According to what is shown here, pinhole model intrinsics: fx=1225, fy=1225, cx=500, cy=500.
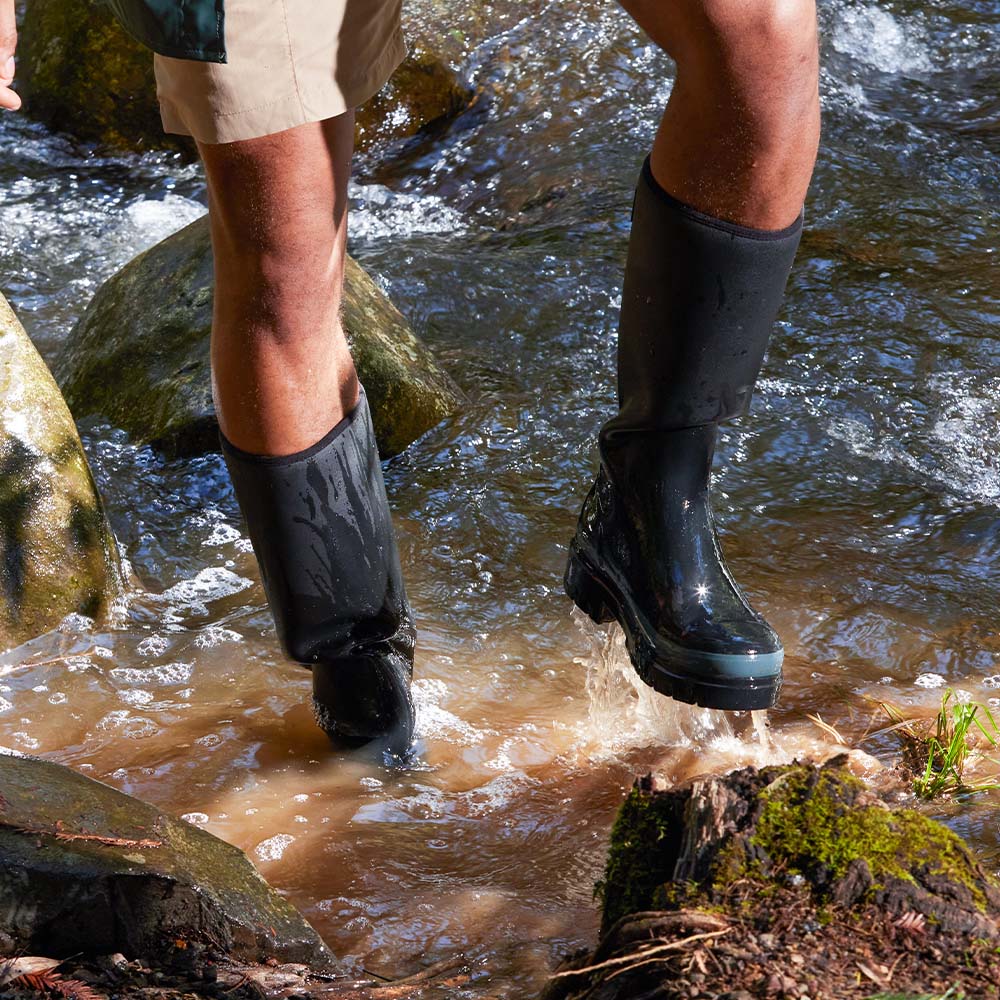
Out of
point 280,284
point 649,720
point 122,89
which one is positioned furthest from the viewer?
point 122,89

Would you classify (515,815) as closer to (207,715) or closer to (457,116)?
(207,715)

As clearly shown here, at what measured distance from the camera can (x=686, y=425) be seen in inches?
81.2

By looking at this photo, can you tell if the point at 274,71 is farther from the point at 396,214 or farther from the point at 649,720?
the point at 396,214

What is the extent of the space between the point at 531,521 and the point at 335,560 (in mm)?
1386

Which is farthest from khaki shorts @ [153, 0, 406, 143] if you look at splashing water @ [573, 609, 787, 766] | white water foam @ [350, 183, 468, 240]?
white water foam @ [350, 183, 468, 240]

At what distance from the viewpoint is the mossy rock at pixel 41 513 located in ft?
9.99

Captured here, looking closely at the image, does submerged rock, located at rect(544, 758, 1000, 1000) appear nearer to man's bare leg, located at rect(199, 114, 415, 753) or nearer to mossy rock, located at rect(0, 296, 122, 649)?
man's bare leg, located at rect(199, 114, 415, 753)

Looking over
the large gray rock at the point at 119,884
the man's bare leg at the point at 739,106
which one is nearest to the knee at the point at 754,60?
the man's bare leg at the point at 739,106

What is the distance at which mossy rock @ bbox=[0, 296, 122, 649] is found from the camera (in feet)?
9.99

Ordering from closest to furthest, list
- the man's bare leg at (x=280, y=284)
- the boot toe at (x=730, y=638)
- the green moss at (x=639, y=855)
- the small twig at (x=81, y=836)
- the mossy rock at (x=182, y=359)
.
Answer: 1. the green moss at (x=639, y=855)
2. the small twig at (x=81, y=836)
3. the man's bare leg at (x=280, y=284)
4. the boot toe at (x=730, y=638)
5. the mossy rock at (x=182, y=359)

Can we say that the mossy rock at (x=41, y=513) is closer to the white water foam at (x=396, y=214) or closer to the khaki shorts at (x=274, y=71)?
the khaki shorts at (x=274, y=71)

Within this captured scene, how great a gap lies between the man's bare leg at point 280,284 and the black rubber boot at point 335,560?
6cm

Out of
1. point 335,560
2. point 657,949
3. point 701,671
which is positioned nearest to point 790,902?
point 657,949

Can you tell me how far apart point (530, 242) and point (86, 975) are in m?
4.19
